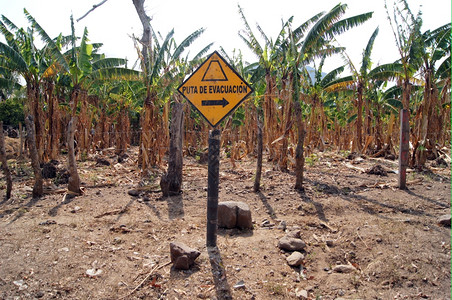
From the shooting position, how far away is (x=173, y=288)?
338 cm

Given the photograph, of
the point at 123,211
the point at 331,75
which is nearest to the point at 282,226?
the point at 123,211

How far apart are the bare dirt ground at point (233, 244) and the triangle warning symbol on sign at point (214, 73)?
2199 mm

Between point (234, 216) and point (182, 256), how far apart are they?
5.11 ft

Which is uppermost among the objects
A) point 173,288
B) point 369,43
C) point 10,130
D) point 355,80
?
point 369,43

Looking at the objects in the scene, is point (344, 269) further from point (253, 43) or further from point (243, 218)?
point (253, 43)

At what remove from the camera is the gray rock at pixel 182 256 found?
12.1 ft

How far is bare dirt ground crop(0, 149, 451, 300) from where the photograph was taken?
3363 millimetres

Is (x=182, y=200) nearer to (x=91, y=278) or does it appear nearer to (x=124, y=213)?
(x=124, y=213)

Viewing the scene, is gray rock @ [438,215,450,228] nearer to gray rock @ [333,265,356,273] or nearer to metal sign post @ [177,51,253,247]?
gray rock @ [333,265,356,273]

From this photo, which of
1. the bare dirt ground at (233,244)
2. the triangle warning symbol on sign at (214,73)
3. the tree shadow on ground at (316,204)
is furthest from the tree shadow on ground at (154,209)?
the triangle warning symbol on sign at (214,73)

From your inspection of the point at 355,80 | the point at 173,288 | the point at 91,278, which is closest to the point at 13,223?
the point at 91,278

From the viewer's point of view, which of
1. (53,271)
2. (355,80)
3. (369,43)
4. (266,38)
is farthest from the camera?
(355,80)

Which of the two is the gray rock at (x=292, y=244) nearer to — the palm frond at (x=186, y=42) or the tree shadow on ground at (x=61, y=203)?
the tree shadow on ground at (x=61, y=203)

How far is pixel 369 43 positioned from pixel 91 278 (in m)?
14.0
